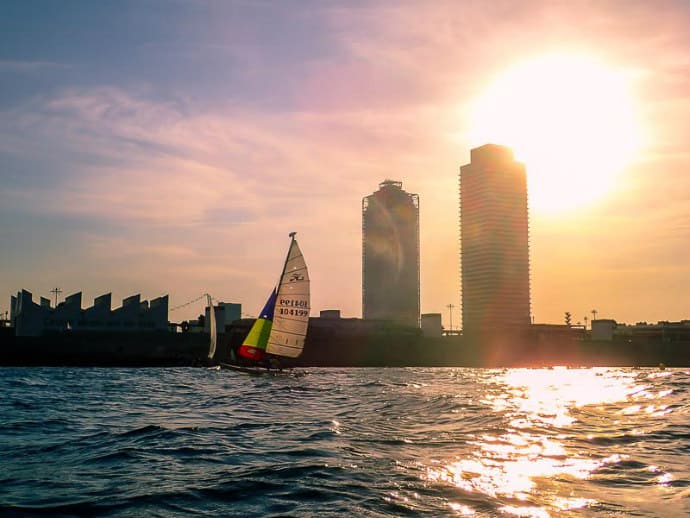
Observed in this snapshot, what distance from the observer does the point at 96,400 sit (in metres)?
40.4

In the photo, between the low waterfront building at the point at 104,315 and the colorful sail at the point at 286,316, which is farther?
the low waterfront building at the point at 104,315

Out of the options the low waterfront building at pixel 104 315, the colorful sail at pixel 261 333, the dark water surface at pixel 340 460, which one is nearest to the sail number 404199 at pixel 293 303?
the colorful sail at pixel 261 333

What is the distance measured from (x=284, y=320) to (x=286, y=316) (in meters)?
0.60

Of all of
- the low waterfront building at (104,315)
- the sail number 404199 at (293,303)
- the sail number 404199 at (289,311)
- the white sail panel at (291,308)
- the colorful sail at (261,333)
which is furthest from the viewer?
the low waterfront building at (104,315)

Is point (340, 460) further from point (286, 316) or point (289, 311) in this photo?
point (286, 316)

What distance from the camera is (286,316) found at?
79.1m

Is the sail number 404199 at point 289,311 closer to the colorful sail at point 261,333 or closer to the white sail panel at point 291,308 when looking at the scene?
the white sail panel at point 291,308

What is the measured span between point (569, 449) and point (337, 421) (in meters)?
11.3

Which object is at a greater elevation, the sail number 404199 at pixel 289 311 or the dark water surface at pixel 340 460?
the sail number 404199 at pixel 289 311

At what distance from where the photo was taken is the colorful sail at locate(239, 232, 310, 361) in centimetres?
7806

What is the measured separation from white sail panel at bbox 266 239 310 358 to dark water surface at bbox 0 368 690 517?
136 feet

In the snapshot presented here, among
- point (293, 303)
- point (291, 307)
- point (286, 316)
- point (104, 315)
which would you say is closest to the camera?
point (293, 303)

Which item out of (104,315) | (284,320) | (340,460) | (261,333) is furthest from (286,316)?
(104,315)

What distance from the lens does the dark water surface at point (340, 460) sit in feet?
46.4
